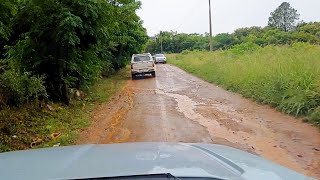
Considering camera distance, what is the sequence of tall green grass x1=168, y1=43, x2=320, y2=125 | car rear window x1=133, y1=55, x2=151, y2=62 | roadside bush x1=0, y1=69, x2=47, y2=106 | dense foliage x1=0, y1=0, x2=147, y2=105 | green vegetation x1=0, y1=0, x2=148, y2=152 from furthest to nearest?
car rear window x1=133, y1=55, x2=151, y2=62
dense foliage x1=0, y1=0, x2=147, y2=105
tall green grass x1=168, y1=43, x2=320, y2=125
roadside bush x1=0, y1=69, x2=47, y2=106
green vegetation x1=0, y1=0, x2=148, y2=152

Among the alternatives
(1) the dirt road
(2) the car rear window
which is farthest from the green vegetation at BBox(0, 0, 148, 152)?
(2) the car rear window

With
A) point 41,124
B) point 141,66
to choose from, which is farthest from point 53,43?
point 141,66

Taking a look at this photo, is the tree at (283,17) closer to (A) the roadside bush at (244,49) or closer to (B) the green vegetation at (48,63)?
(A) the roadside bush at (244,49)

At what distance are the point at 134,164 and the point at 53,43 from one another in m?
12.0

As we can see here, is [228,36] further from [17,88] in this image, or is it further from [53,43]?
[17,88]

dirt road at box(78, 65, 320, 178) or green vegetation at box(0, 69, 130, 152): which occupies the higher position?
green vegetation at box(0, 69, 130, 152)

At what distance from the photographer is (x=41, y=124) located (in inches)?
433

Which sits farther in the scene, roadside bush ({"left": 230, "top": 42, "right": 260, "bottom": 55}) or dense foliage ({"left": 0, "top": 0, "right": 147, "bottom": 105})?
roadside bush ({"left": 230, "top": 42, "right": 260, "bottom": 55})

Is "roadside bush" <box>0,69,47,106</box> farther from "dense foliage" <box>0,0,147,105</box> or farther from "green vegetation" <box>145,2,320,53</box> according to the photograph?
"green vegetation" <box>145,2,320,53</box>

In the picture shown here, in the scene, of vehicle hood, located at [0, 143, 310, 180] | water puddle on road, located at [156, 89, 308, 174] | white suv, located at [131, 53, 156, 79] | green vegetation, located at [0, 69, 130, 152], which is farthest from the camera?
white suv, located at [131, 53, 156, 79]

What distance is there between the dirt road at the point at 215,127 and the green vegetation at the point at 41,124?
418 millimetres

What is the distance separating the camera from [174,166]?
6.77ft

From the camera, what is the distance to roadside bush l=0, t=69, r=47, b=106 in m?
11.6

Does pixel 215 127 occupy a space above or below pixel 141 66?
below
